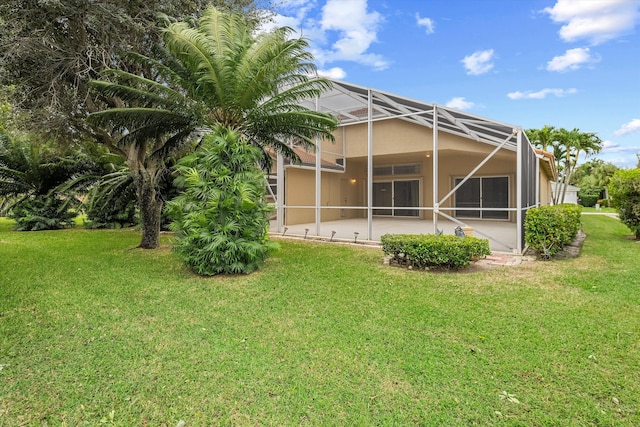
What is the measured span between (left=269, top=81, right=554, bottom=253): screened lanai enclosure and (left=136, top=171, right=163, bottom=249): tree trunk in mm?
4571

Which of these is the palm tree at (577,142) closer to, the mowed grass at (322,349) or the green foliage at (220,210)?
the mowed grass at (322,349)

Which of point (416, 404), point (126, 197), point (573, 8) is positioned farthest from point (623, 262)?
point (126, 197)

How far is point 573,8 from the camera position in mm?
12109

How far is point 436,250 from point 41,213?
17.8 metres

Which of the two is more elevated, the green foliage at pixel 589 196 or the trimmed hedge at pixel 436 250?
the green foliage at pixel 589 196

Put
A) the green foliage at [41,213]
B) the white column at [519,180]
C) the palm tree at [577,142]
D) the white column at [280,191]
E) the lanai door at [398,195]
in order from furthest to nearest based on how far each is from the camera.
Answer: the palm tree at [577,142] → the lanai door at [398,195] → the green foliage at [41,213] → the white column at [280,191] → the white column at [519,180]

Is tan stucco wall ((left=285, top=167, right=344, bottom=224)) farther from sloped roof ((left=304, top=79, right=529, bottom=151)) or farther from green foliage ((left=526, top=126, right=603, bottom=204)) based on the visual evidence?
green foliage ((left=526, top=126, right=603, bottom=204))

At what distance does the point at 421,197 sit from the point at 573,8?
9.93 meters

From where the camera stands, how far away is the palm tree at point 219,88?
23.2ft

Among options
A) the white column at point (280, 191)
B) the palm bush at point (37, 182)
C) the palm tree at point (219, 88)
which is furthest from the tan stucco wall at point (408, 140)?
the palm bush at point (37, 182)

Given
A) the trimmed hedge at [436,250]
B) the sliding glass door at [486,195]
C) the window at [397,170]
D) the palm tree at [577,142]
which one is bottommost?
the trimmed hedge at [436,250]

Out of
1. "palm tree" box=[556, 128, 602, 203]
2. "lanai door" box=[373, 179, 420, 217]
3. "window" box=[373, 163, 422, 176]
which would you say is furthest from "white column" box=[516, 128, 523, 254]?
"palm tree" box=[556, 128, 602, 203]

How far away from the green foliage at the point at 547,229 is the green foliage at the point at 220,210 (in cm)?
644

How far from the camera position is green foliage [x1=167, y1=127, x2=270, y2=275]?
693 cm
